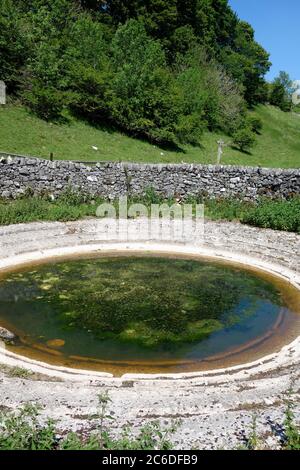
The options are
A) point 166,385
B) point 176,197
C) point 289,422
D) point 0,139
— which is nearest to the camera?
point 289,422

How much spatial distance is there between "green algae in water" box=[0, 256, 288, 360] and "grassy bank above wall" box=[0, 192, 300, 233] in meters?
4.11

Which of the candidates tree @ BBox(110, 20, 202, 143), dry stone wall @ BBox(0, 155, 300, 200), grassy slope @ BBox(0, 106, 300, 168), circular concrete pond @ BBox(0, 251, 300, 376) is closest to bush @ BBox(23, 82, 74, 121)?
grassy slope @ BBox(0, 106, 300, 168)

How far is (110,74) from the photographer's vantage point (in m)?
34.7

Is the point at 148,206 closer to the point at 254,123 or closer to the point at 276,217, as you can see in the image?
the point at 276,217

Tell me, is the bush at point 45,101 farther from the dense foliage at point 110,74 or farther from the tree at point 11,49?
the tree at point 11,49

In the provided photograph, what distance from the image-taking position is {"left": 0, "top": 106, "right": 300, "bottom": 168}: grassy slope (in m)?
26.5

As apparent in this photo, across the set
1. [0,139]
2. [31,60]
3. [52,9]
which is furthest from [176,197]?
[52,9]

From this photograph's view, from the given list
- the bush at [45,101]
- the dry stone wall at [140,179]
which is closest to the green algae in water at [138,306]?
the dry stone wall at [140,179]

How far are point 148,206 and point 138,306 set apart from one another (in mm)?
9269

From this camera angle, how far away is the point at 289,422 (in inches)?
198

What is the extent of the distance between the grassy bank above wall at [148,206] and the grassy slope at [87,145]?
8699 mm

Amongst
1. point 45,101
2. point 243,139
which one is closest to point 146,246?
point 45,101

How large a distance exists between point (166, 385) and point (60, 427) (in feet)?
6.32

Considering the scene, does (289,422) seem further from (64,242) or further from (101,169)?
(101,169)
